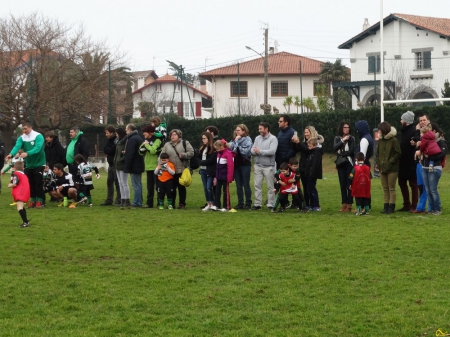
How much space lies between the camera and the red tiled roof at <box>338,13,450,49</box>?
4894 cm

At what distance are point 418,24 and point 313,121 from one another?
1863 centimetres

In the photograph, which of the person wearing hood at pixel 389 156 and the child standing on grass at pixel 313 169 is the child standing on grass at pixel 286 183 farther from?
the person wearing hood at pixel 389 156

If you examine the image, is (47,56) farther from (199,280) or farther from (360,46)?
(199,280)

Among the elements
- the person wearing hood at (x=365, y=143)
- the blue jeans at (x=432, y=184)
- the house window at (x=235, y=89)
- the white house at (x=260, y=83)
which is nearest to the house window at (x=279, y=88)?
the white house at (x=260, y=83)

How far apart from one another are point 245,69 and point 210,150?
168 ft

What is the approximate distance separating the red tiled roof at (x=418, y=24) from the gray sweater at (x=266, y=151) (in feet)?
113

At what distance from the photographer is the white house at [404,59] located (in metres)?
45.0

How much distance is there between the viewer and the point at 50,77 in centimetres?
4256

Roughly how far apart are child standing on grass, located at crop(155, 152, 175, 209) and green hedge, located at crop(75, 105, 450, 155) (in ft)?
56.8

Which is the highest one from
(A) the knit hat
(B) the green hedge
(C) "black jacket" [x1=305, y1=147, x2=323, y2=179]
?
(B) the green hedge

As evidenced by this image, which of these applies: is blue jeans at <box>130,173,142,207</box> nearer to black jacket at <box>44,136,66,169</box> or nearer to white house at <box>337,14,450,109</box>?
black jacket at <box>44,136,66,169</box>

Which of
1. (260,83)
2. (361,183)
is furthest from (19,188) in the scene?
(260,83)

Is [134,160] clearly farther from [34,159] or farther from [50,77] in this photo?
[50,77]

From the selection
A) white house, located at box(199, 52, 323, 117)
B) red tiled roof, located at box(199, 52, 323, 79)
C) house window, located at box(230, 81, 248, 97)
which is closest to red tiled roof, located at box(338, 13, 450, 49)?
white house, located at box(199, 52, 323, 117)
